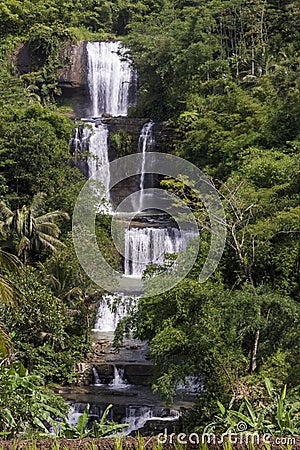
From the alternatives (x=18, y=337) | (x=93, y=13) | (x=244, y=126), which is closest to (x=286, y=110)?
(x=244, y=126)

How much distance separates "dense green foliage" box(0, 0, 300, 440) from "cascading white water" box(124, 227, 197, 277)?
38.0 inches

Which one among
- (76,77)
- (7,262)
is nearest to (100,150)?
(76,77)

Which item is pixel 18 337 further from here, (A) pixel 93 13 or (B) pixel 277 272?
(A) pixel 93 13

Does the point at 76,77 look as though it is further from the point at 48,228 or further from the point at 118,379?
the point at 118,379

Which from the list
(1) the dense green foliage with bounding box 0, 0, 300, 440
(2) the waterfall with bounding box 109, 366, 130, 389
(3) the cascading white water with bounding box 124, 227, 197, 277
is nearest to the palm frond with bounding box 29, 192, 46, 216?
(1) the dense green foliage with bounding box 0, 0, 300, 440

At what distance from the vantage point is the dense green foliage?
959 centimetres

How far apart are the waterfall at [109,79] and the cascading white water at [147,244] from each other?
33.8 feet

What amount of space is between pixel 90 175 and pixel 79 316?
9407mm

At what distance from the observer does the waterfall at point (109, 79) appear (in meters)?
28.5

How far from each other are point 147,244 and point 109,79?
1198 centimetres

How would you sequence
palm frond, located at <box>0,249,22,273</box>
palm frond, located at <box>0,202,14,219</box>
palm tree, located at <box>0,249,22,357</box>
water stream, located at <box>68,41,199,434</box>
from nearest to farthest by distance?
palm tree, located at <box>0,249,22,357</box>, palm frond, located at <box>0,249,22,273</box>, water stream, located at <box>68,41,199,434</box>, palm frond, located at <box>0,202,14,219</box>

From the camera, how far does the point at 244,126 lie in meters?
20.1

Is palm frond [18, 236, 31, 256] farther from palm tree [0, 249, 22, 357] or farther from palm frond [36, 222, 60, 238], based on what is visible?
palm tree [0, 249, 22, 357]

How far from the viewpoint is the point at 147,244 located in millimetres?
19219
